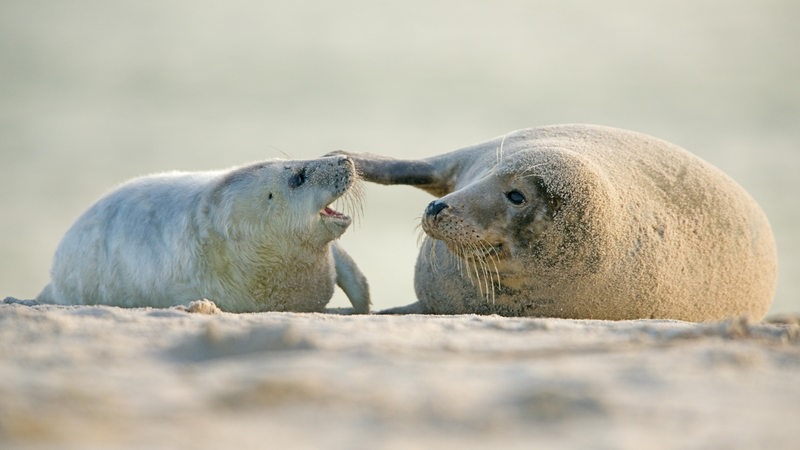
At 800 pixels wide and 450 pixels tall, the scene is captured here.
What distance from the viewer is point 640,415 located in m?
2.53

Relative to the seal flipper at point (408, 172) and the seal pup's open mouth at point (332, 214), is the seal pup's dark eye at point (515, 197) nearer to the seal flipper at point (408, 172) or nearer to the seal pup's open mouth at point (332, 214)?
the seal pup's open mouth at point (332, 214)

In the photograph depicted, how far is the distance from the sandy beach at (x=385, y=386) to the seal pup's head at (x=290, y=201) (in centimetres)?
235

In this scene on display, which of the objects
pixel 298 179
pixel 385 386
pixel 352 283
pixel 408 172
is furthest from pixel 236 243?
pixel 385 386

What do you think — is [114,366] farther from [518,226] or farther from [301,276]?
[301,276]

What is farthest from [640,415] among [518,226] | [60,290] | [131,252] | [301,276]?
[60,290]

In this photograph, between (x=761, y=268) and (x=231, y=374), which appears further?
(x=761, y=268)

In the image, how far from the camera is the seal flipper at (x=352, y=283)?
6.93 metres

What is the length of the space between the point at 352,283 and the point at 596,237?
1.92 meters

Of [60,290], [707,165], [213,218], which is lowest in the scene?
[60,290]

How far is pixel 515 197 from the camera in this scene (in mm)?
5676

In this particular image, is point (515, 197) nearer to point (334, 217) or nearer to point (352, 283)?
point (334, 217)

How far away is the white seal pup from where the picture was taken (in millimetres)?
6211

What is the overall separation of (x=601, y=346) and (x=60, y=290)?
4.32 meters

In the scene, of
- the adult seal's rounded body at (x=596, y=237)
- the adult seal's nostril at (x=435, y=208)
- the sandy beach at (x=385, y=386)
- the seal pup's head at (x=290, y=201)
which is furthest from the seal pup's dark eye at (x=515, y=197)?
the sandy beach at (x=385, y=386)
